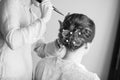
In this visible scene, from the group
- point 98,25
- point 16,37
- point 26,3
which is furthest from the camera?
point 98,25

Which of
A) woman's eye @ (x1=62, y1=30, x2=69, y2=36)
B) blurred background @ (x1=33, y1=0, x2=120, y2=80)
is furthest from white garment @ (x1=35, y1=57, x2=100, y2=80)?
blurred background @ (x1=33, y1=0, x2=120, y2=80)

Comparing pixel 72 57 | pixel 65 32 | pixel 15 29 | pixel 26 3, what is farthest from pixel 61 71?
pixel 26 3

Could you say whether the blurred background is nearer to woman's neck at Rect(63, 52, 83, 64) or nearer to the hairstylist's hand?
the hairstylist's hand

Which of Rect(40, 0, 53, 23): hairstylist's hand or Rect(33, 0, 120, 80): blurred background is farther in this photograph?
Rect(33, 0, 120, 80): blurred background

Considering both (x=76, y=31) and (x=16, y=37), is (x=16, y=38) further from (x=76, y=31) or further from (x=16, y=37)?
(x=76, y=31)

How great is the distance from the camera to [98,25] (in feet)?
8.54

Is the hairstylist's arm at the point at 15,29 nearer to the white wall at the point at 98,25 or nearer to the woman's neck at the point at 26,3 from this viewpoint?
the woman's neck at the point at 26,3

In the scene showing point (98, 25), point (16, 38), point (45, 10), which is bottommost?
point (98, 25)

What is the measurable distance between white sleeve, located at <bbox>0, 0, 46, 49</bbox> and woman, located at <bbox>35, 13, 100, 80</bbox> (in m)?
0.14

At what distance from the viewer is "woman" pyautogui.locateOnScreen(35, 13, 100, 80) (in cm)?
122

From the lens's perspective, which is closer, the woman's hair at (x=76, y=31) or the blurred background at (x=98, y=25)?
the woman's hair at (x=76, y=31)

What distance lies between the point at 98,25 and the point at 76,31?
55.3 inches

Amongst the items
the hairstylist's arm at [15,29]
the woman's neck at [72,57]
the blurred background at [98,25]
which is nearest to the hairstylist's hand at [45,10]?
the hairstylist's arm at [15,29]

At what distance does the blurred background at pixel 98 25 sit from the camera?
2.52m
